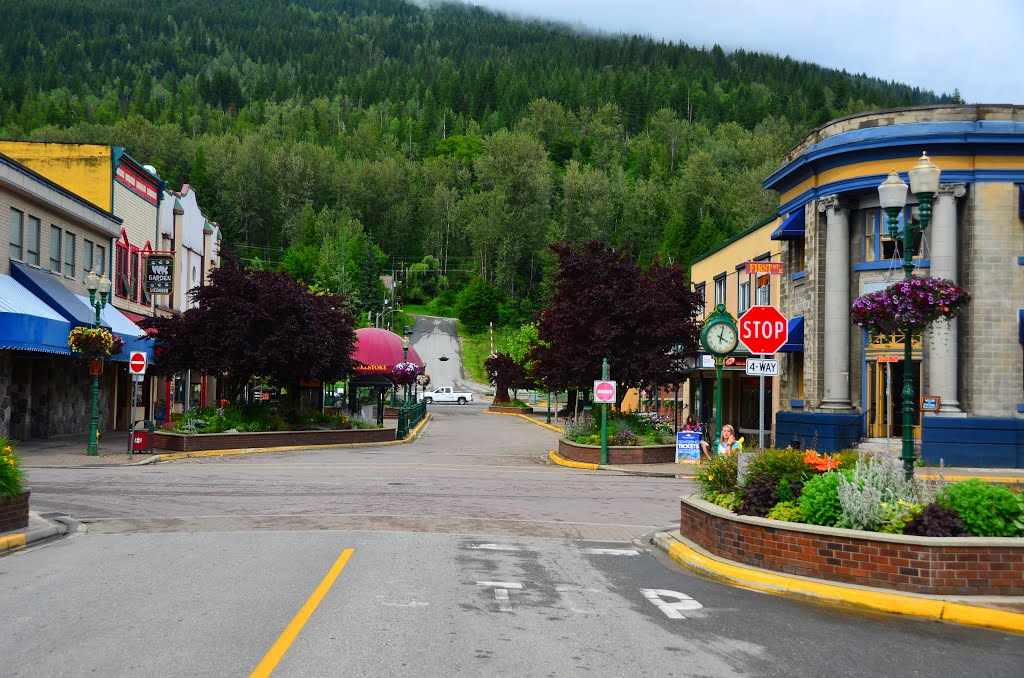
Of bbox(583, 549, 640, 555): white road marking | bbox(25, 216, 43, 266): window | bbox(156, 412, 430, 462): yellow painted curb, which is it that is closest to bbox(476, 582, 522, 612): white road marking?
bbox(583, 549, 640, 555): white road marking

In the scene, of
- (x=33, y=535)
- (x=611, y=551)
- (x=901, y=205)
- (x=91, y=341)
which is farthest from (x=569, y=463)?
(x=33, y=535)

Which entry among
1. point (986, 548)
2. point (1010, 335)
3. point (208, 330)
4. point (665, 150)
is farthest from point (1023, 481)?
point (665, 150)

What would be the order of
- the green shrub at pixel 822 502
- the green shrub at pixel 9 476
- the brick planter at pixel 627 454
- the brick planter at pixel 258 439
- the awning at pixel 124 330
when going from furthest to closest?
the awning at pixel 124 330 → the brick planter at pixel 258 439 → the brick planter at pixel 627 454 → the green shrub at pixel 9 476 → the green shrub at pixel 822 502

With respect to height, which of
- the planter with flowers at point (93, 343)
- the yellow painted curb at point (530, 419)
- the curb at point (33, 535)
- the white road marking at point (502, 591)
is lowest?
the yellow painted curb at point (530, 419)

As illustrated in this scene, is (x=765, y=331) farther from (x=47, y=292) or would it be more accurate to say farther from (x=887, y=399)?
(x=47, y=292)

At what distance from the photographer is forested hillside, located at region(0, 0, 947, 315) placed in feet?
400

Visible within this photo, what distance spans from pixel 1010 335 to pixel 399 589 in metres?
24.5

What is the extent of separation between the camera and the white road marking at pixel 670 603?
911 centimetres

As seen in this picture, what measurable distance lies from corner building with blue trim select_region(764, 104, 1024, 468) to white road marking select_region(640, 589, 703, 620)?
18741 millimetres

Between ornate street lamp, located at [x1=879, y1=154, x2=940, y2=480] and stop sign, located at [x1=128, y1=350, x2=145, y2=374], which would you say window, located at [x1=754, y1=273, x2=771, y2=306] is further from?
ornate street lamp, located at [x1=879, y1=154, x2=940, y2=480]

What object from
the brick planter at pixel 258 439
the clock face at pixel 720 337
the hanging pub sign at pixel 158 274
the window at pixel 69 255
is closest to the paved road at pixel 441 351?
the brick planter at pixel 258 439

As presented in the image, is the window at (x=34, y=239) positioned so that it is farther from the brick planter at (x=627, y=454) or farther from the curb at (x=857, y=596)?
the curb at (x=857, y=596)

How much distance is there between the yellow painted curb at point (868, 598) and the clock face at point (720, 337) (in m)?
11.2

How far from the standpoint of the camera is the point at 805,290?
1278 inches
